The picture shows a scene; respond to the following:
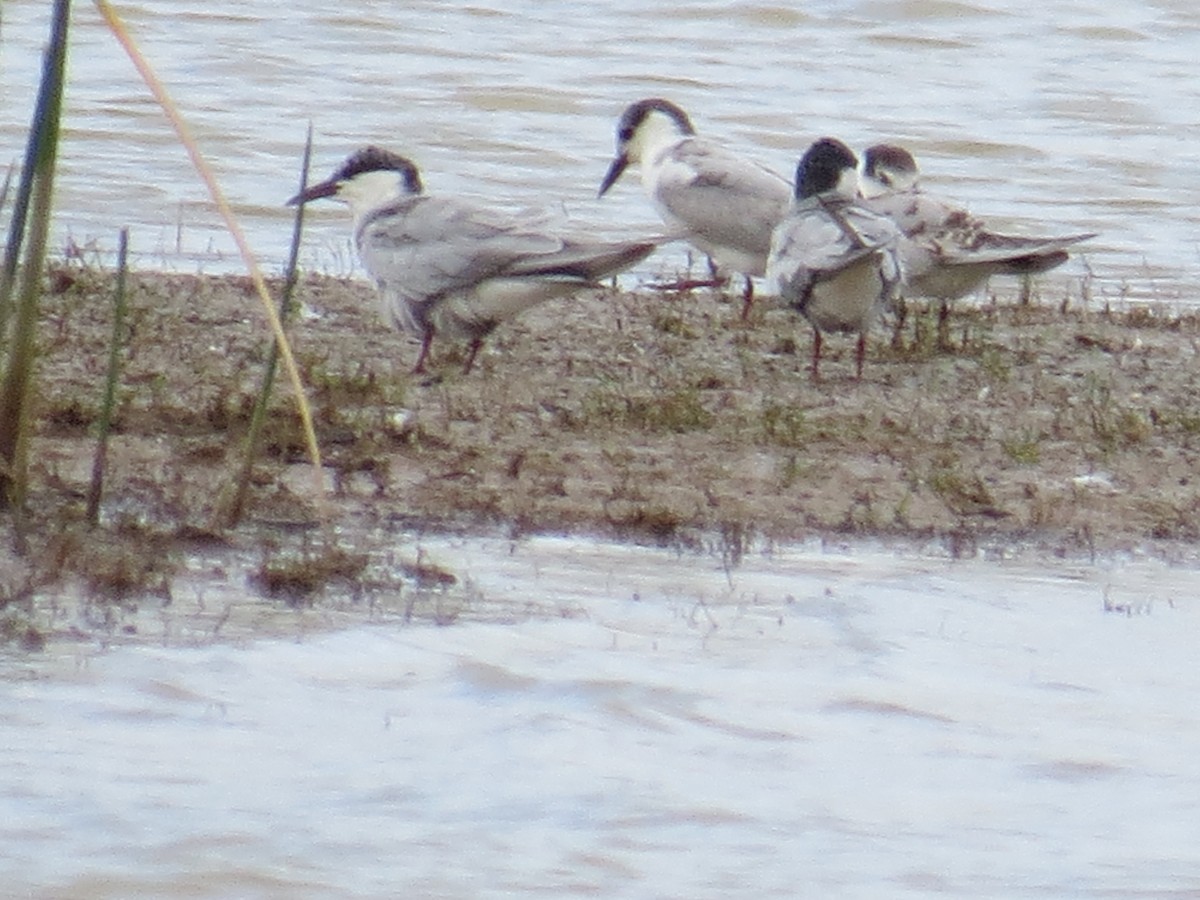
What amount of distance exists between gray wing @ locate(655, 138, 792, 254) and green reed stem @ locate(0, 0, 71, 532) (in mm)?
4837

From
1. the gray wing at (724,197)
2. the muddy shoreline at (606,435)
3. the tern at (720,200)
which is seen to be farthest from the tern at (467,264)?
the gray wing at (724,197)

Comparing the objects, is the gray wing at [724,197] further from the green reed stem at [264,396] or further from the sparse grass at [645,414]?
the green reed stem at [264,396]

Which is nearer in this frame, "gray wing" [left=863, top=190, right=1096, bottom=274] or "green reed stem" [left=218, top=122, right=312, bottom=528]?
"green reed stem" [left=218, top=122, right=312, bottom=528]

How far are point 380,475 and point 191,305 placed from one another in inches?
101

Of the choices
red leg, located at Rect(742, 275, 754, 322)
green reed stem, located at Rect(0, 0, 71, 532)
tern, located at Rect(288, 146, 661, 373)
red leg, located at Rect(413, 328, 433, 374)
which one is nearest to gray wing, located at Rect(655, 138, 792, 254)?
red leg, located at Rect(742, 275, 754, 322)

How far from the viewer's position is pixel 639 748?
16.9 ft

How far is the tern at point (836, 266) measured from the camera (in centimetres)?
873

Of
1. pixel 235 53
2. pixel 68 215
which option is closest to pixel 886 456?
pixel 68 215

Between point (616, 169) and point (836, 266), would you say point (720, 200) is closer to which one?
point (836, 266)

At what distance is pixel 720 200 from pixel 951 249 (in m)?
1.33

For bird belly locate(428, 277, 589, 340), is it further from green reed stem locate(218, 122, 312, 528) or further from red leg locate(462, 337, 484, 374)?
green reed stem locate(218, 122, 312, 528)

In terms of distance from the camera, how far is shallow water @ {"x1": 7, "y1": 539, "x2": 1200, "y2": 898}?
177 inches

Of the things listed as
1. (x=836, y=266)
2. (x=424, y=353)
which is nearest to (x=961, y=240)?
(x=836, y=266)

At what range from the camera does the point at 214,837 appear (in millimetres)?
4516
